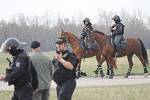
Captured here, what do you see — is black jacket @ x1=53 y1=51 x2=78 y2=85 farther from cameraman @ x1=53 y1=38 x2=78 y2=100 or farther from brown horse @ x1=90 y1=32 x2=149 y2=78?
brown horse @ x1=90 y1=32 x2=149 y2=78

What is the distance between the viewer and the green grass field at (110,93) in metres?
15.1

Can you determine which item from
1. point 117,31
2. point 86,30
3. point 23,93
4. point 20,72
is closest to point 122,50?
point 117,31

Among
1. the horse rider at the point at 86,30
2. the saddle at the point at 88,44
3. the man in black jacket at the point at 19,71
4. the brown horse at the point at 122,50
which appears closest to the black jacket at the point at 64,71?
the man in black jacket at the point at 19,71

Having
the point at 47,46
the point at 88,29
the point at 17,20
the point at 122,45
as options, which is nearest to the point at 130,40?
the point at 122,45

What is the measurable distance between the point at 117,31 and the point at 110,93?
7.51m

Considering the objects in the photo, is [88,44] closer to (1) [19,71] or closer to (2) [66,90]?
(2) [66,90]

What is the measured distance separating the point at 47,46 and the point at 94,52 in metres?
91.1

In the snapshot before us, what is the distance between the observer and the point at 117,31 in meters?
23.0

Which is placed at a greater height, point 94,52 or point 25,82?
point 25,82

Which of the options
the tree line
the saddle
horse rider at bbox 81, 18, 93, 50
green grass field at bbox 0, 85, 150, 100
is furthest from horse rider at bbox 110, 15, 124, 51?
the tree line

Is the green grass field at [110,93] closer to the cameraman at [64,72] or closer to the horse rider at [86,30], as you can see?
the cameraman at [64,72]

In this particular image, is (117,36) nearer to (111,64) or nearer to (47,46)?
(111,64)

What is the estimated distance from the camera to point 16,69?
9.34 metres

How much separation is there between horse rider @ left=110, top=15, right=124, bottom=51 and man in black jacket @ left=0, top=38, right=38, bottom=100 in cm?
1368
